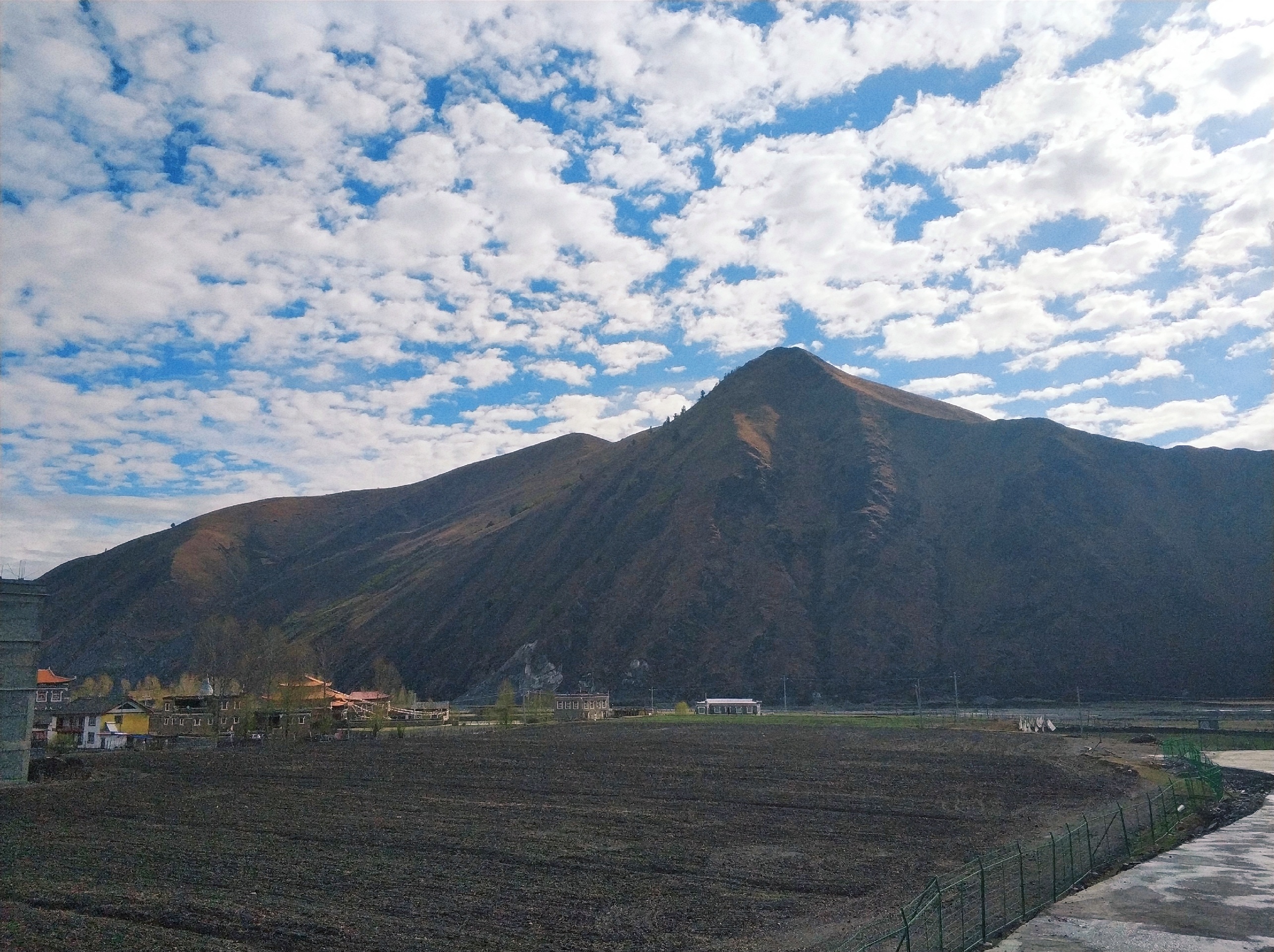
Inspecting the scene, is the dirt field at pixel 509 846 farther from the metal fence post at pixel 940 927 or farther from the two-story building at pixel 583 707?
the two-story building at pixel 583 707

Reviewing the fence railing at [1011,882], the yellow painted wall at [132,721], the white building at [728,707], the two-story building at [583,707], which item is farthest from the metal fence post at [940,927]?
the white building at [728,707]

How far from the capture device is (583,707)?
10100cm

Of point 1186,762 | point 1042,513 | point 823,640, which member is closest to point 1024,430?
point 1042,513

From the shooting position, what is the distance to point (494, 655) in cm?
13250

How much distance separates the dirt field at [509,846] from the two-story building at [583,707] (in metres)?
47.9

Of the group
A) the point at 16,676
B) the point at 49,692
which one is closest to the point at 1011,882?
the point at 16,676

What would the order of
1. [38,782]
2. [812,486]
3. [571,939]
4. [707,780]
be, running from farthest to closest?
1. [812,486]
2. [38,782]
3. [707,780]
4. [571,939]

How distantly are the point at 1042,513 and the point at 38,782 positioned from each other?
12401 cm

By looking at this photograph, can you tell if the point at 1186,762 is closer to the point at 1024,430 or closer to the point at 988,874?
the point at 988,874

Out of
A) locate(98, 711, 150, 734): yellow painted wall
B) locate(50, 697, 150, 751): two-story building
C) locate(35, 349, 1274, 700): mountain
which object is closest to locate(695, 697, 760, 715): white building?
locate(35, 349, 1274, 700): mountain

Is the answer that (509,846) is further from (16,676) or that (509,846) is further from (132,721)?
(132,721)

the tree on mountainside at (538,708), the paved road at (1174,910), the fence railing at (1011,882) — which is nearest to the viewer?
the fence railing at (1011,882)

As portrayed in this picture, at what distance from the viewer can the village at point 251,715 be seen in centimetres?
7406

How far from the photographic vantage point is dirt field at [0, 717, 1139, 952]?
17.0 metres
